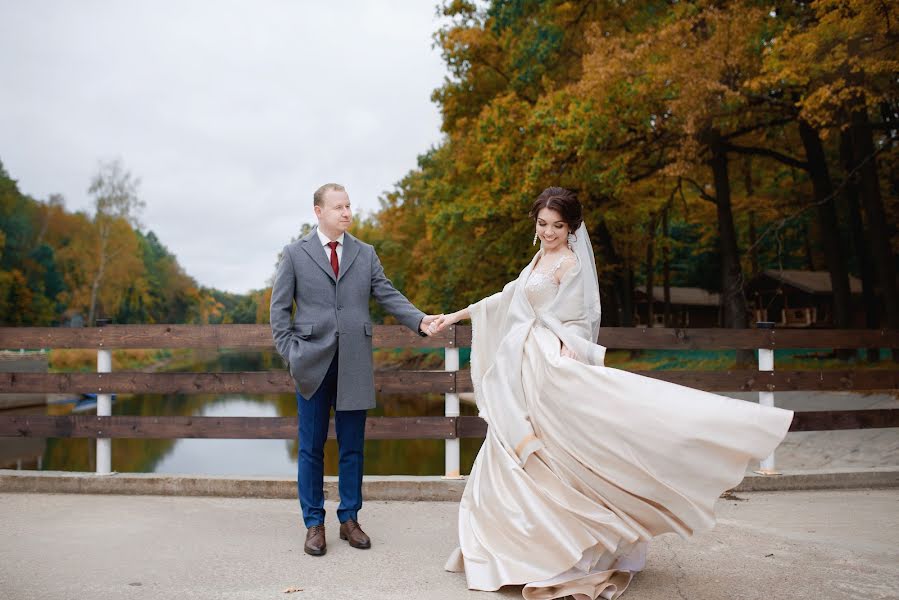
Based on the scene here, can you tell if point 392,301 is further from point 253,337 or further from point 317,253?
point 253,337

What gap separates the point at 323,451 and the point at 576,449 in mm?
1468

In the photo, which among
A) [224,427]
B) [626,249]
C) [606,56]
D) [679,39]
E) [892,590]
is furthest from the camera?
[626,249]

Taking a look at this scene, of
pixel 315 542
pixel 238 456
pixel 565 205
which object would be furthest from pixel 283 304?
pixel 238 456

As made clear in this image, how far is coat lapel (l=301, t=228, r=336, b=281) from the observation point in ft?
12.9

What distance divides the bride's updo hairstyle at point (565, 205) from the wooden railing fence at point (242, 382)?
163 cm

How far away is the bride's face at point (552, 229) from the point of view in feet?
11.8

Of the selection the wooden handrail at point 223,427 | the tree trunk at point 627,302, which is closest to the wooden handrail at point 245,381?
the wooden handrail at point 223,427

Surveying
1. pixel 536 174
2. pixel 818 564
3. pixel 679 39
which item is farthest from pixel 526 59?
pixel 818 564

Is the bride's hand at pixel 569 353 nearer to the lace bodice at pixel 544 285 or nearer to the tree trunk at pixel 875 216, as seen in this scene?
the lace bodice at pixel 544 285

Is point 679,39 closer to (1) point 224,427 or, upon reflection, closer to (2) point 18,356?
(1) point 224,427

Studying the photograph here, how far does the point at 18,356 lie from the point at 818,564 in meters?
28.8

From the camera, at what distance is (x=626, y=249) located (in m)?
23.5

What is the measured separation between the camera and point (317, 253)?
13.0 ft

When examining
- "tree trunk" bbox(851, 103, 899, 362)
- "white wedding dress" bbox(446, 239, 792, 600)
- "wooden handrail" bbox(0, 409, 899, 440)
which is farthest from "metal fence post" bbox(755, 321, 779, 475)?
"tree trunk" bbox(851, 103, 899, 362)
